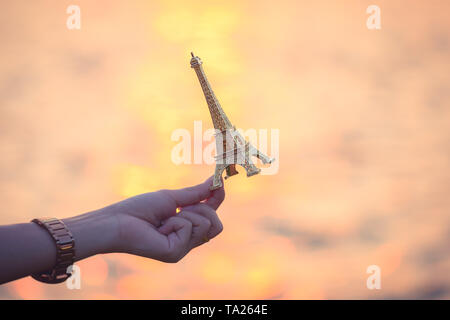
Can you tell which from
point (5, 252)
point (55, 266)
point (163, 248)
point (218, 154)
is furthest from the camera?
point (218, 154)

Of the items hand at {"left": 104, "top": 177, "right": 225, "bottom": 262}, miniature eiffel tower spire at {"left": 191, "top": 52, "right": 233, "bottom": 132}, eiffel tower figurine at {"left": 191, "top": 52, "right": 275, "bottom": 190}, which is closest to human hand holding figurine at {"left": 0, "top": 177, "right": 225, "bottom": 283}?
hand at {"left": 104, "top": 177, "right": 225, "bottom": 262}

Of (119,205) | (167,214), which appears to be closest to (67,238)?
(119,205)

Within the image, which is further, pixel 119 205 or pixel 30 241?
pixel 119 205

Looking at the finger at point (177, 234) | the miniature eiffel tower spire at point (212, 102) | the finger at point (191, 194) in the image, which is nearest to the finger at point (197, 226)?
the finger at point (177, 234)

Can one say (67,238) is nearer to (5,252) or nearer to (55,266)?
(55,266)

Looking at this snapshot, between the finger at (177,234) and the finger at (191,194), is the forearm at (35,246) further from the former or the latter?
the finger at (191,194)

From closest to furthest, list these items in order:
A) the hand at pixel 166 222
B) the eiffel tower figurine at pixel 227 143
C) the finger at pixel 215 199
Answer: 1. the hand at pixel 166 222
2. the finger at pixel 215 199
3. the eiffel tower figurine at pixel 227 143

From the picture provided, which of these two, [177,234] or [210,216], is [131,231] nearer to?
[177,234]
